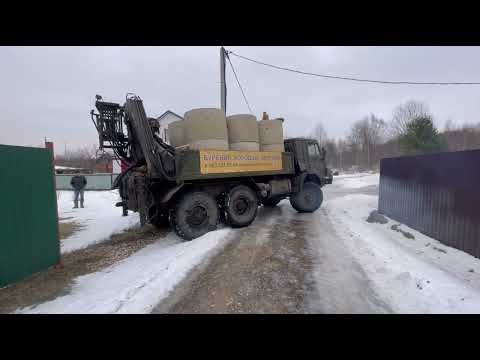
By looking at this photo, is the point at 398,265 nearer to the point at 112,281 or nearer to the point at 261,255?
the point at 261,255

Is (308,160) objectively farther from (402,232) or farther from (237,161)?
(402,232)

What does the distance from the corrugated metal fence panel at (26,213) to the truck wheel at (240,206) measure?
367cm

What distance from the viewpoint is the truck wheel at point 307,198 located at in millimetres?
7983

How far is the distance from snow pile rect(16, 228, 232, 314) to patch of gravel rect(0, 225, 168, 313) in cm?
20

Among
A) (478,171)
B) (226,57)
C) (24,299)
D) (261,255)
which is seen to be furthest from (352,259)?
(226,57)

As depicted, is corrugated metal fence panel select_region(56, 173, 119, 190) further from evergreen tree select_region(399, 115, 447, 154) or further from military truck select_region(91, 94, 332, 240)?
evergreen tree select_region(399, 115, 447, 154)

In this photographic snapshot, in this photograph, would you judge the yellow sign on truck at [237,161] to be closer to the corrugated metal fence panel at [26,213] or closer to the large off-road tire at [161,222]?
the large off-road tire at [161,222]

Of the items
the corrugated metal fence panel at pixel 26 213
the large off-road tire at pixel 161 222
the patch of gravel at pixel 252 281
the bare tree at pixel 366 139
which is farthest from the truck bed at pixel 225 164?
the bare tree at pixel 366 139

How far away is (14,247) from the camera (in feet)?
10.9

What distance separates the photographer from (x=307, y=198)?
8.02m

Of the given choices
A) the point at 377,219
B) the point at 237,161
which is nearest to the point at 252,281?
the point at 237,161

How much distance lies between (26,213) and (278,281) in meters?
4.08

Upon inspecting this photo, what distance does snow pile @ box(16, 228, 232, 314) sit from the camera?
2.73 meters
